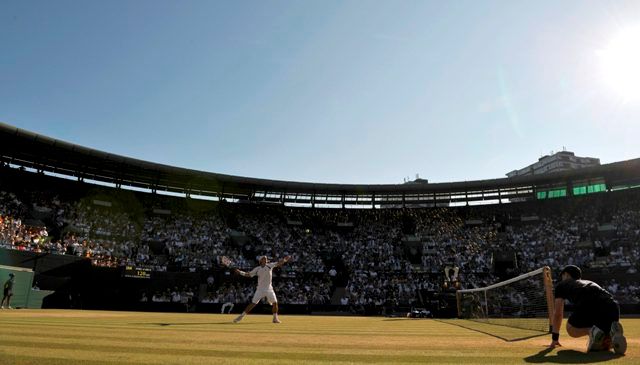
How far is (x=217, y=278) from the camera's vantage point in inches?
1384

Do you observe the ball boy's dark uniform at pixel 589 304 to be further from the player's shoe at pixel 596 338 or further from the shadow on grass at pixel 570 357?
the shadow on grass at pixel 570 357

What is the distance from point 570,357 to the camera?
507cm

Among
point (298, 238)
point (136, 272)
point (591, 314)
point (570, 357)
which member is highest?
point (298, 238)

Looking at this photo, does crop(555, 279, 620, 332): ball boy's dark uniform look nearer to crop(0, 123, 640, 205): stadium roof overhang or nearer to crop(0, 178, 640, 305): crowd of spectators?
crop(0, 178, 640, 305): crowd of spectators

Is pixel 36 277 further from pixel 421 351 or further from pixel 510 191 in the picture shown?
pixel 510 191

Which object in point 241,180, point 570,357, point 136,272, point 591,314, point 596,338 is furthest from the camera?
point 241,180

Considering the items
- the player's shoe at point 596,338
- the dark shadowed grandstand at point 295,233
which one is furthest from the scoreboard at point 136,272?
the player's shoe at point 596,338

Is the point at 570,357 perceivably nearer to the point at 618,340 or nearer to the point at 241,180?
the point at 618,340

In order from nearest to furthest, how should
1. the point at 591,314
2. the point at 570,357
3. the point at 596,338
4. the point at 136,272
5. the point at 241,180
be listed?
the point at 570,357 → the point at 596,338 → the point at 591,314 → the point at 136,272 → the point at 241,180

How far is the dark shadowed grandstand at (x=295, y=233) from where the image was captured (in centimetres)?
3153

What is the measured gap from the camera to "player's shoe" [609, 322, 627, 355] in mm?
5078

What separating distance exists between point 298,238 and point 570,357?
130 feet

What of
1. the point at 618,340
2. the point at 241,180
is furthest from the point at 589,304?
the point at 241,180

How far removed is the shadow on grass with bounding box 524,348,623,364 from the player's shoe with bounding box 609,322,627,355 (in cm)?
8
